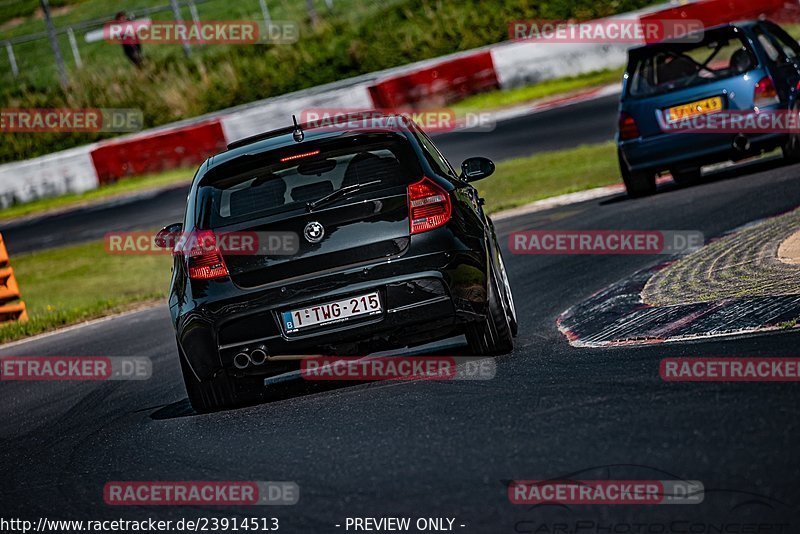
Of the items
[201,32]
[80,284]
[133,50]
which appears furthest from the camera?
[201,32]

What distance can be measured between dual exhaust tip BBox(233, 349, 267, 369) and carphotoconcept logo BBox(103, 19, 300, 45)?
27.6 meters

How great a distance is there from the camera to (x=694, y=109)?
13289mm

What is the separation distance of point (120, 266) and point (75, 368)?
831 cm

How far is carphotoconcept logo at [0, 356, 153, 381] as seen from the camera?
31.7 ft

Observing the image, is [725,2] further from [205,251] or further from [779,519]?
[779,519]

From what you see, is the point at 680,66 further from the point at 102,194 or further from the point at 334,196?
the point at 102,194

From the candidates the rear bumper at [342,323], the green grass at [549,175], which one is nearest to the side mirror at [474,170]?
the rear bumper at [342,323]

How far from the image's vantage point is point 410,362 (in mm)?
7645

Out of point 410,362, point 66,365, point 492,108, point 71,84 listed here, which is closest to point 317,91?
point 492,108

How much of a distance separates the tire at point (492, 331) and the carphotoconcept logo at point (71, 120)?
2716 centimetres

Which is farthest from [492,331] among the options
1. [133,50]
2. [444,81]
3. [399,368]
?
[133,50]

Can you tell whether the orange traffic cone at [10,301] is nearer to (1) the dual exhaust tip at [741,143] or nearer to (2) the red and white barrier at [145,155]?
(1) the dual exhaust tip at [741,143]

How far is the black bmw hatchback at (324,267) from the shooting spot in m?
6.78

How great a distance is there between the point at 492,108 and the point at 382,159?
800 inches
